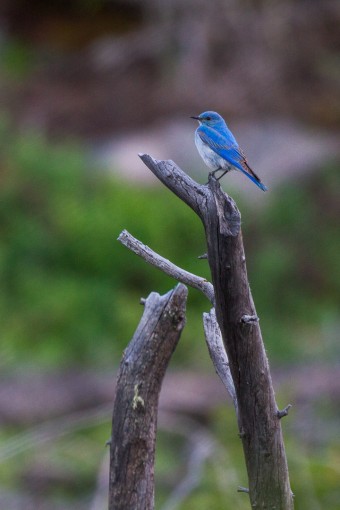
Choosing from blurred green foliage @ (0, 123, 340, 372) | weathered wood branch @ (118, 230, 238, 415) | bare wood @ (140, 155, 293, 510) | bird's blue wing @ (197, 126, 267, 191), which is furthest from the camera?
blurred green foliage @ (0, 123, 340, 372)

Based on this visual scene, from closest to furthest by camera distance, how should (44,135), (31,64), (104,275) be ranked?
1. (104,275)
2. (44,135)
3. (31,64)

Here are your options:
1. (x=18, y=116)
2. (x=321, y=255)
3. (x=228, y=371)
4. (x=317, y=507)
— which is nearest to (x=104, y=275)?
(x=321, y=255)

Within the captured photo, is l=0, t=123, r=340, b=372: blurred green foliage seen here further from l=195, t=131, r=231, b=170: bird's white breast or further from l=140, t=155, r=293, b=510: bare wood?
l=140, t=155, r=293, b=510: bare wood

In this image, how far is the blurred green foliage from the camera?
9312 mm

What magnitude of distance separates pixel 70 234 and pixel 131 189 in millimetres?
1137

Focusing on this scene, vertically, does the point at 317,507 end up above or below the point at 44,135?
below

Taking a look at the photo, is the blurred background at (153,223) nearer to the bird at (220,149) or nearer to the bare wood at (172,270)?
the bird at (220,149)

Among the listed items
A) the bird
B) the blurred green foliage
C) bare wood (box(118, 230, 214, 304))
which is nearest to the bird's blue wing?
the bird

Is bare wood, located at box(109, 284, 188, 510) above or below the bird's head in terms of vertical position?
below

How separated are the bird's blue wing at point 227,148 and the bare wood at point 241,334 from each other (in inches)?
23.6

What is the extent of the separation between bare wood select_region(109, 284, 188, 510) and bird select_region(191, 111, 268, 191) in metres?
0.47

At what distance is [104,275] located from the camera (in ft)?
34.1

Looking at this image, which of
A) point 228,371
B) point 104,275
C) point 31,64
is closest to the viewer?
point 228,371

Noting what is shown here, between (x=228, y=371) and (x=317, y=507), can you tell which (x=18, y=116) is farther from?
(x=228, y=371)
